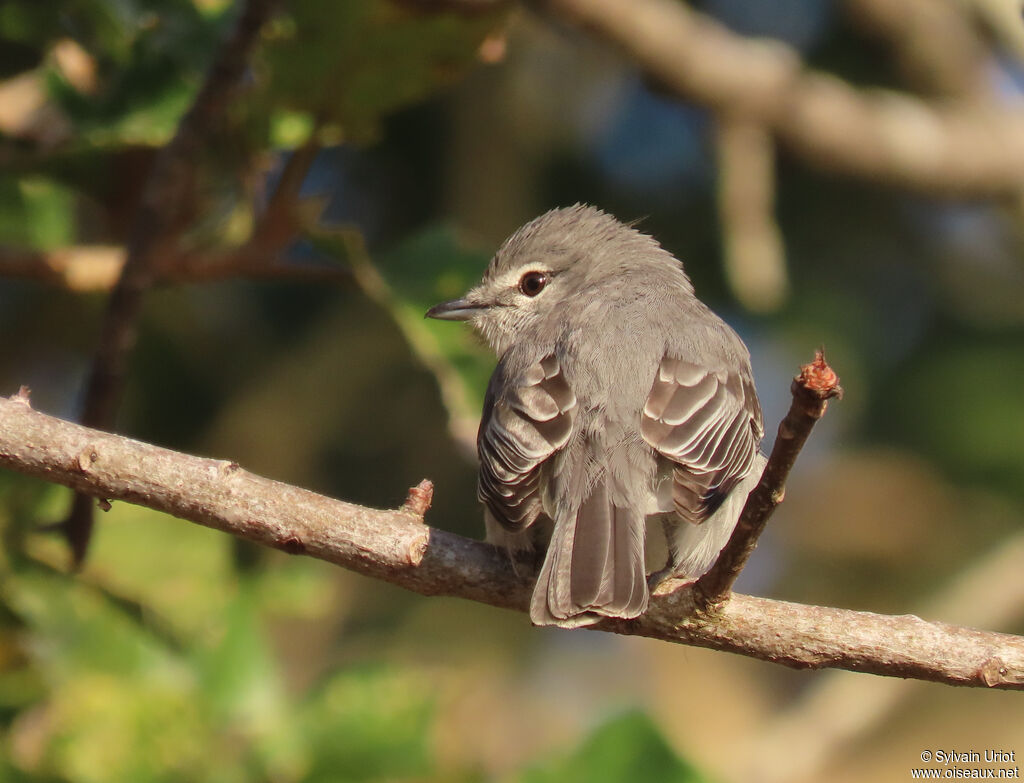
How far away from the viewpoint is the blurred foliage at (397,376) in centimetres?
372

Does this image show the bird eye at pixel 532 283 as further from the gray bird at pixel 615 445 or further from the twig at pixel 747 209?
the twig at pixel 747 209

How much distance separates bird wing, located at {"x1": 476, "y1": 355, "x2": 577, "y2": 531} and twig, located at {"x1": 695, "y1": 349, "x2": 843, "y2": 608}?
62cm

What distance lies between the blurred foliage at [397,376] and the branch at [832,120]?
1.15 feet

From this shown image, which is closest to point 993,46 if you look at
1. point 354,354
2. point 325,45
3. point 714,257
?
point 714,257

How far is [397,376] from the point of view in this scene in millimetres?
6461

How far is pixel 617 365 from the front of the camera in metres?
3.61

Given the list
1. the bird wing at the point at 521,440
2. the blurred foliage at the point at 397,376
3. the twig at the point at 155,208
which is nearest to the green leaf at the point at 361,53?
the blurred foliage at the point at 397,376

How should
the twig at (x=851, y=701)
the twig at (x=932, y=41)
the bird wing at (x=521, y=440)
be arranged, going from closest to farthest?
the bird wing at (x=521, y=440), the twig at (x=851, y=701), the twig at (x=932, y=41)

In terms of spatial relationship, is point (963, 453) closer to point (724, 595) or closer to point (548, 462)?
point (548, 462)

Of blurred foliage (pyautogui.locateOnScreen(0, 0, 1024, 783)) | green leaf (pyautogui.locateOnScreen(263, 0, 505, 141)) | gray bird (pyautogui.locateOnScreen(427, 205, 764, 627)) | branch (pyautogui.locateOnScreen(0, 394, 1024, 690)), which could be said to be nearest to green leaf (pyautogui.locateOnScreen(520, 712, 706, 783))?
blurred foliage (pyautogui.locateOnScreen(0, 0, 1024, 783))

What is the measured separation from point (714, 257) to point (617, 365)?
→ 10.5 feet

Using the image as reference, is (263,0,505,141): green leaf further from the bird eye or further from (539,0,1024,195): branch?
(539,0,1024,195): branch

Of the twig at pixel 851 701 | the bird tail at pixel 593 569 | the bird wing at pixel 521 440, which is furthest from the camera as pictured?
the twig at pixel 851 701

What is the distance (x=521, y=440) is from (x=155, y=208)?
3.76 feet
